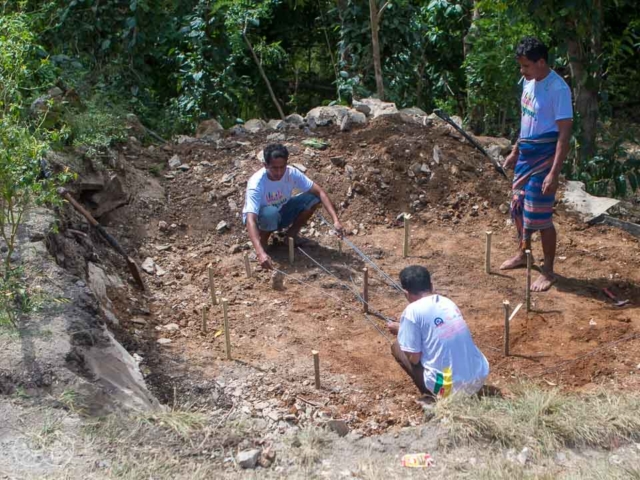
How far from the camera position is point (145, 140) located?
8.24 m

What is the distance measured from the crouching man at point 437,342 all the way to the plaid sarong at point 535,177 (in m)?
1.79

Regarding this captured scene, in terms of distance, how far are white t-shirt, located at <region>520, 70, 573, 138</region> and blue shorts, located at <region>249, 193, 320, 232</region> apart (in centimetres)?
176

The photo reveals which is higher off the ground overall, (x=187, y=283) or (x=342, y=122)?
(x=342, y=122)

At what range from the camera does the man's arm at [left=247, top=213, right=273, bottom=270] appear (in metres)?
5.64

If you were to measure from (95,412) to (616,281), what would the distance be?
3.95m

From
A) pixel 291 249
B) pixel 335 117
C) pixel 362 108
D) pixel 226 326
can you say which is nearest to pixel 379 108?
pixel 362 108

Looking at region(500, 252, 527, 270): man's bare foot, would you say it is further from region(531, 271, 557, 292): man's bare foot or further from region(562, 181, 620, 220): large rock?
region(562, 181, 620, 220): large rock

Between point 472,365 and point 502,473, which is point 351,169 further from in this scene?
point 502,473

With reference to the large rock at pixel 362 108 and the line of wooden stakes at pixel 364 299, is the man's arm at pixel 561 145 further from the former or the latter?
the large rock at pixel 362 108

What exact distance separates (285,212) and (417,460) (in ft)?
→ 10.3

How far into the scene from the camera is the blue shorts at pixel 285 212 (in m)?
6.33

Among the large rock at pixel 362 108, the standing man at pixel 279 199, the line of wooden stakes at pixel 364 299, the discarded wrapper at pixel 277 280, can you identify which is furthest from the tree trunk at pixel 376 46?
the discarded wrapper at pixel 277 280

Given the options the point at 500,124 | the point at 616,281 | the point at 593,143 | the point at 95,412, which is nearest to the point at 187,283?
the point at 95,412

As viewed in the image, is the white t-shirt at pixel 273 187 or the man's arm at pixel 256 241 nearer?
the man's arm at pixel 256 241
